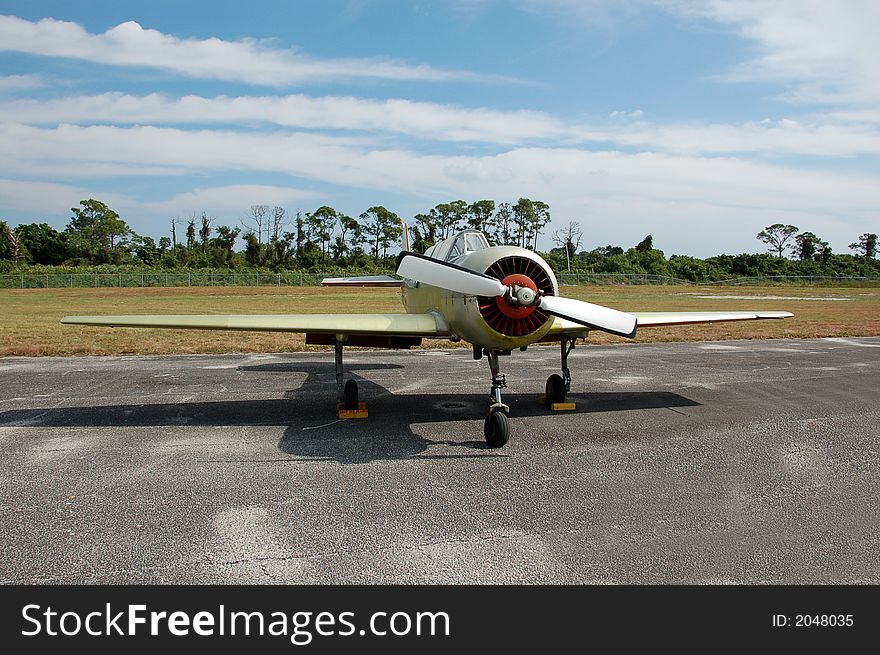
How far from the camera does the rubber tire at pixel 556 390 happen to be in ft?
34.4

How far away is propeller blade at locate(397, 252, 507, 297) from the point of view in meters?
7.70

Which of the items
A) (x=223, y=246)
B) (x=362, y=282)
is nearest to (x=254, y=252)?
(x=223, y=246)

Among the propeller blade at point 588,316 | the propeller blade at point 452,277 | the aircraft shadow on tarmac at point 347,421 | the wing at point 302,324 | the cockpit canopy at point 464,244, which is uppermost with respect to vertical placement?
the cockpit canopy at point 464,244

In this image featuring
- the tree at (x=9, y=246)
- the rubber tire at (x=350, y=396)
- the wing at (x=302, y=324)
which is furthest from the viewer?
the tree at (x=9, y=246)

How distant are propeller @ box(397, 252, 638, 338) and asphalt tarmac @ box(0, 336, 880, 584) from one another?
1.57m

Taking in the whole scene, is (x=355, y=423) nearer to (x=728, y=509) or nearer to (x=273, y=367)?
(x=728, y=509)

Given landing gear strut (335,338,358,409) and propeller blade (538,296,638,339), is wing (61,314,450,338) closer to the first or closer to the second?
landing gear strut (335,338,358,409)

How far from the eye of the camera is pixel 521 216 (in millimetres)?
100000

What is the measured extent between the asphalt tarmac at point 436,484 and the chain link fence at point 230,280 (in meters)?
62.4

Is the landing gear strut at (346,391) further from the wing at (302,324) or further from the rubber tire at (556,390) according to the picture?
the rubber tire at (556,390)

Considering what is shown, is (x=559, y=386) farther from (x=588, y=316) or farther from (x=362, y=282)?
(x=362, y=282)

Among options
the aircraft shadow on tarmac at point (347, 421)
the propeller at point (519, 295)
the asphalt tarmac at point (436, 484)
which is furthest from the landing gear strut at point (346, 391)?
the propeller at point (519, 295)

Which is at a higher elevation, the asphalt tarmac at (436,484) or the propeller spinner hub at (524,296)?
the propeller spinner hub at (524,296)

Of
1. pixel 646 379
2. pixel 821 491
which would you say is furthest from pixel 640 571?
pixel 646 379
